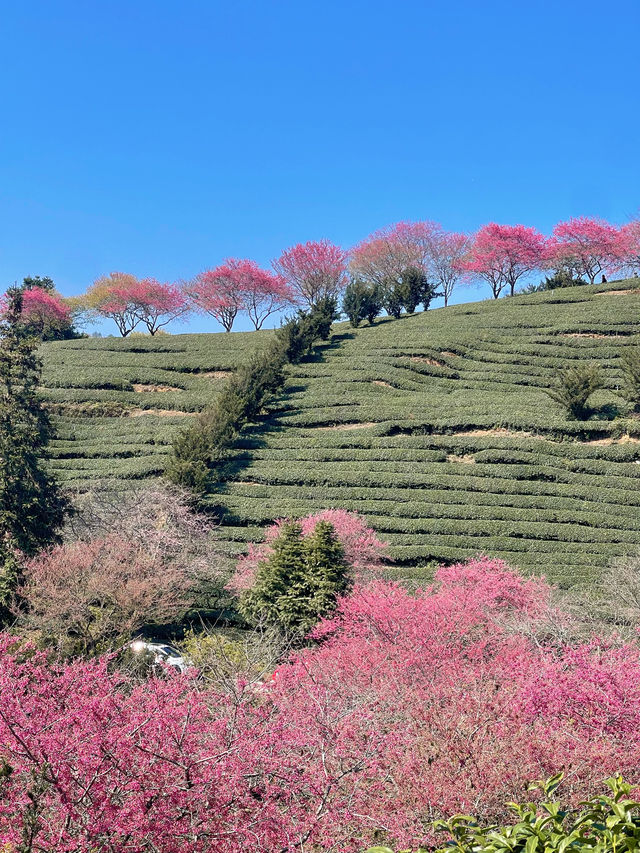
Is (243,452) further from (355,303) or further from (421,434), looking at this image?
(355,303)

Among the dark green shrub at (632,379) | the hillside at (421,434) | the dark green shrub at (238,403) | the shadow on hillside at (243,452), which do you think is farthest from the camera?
A: the dark green shrub at (632,379)

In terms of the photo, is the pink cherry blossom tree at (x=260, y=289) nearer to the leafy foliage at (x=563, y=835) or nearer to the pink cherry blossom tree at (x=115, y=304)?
the pink cherry blossom tree at (x=115, y=304)

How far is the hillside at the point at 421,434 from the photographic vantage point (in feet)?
84.0

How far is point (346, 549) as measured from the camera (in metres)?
22.0

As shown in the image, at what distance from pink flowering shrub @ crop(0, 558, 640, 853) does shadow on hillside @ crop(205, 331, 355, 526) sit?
18813 millimetres

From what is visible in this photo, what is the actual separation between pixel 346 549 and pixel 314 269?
4927 centimetres

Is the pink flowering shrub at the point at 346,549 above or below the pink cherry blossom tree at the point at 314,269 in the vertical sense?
below

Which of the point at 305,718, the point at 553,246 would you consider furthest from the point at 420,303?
the point at 305,718

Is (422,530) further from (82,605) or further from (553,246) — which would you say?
(553,246)

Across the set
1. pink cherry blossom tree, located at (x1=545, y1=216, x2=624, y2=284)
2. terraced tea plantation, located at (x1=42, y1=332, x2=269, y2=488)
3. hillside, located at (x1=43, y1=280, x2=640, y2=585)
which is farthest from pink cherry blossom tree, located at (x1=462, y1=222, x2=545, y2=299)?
terraced tea plantation, located at (x1=42, y1=332, x2=269, y2=488)

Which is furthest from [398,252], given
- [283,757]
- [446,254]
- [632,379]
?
[283,757]

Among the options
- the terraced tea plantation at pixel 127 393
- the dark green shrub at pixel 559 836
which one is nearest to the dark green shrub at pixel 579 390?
the terraced tea plantation at pixel 127 393

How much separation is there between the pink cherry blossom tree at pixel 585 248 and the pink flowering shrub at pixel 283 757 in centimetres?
6258

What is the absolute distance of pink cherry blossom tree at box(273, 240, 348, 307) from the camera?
6662 cm
